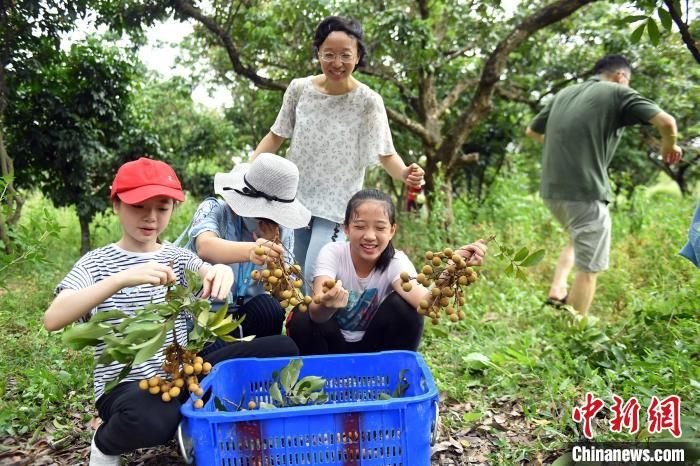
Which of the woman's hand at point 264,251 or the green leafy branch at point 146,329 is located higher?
the woman's hand at point 264,251

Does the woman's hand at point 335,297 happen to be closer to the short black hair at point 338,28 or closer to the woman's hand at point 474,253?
the woman's hand at point 474,253

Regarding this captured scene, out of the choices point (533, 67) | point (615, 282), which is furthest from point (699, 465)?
point (533, 67)

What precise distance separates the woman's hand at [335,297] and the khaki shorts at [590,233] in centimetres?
216

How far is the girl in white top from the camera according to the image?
6.70 feet

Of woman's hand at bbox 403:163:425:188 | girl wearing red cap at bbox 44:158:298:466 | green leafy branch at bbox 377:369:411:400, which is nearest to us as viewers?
girl wearing red cap at bbox 44:158:298:466

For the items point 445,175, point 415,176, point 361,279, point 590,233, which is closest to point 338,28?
point 415,176

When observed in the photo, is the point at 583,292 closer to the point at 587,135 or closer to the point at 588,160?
the point at 588,160

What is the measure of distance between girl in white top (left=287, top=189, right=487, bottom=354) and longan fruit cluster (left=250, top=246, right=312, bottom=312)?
118mm

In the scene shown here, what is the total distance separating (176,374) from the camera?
61.0 inches

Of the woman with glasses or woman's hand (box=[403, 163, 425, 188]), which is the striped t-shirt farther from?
woman's hand (box=[403, 163, 425, 188])

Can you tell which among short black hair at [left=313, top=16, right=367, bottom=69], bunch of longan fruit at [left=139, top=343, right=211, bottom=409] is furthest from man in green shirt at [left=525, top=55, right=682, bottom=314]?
bunch of longan fruit at [left=139, top=343, right=211, bottom=409]

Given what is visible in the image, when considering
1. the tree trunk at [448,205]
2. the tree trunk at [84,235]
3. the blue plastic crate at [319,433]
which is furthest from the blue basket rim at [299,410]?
the tree trunk at [84,235]

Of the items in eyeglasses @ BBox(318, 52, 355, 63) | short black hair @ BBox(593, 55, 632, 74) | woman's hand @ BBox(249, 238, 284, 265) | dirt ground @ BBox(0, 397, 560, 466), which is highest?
short black hair @ BBox(593, 55, 632, 74)

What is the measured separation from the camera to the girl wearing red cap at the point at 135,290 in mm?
1495
